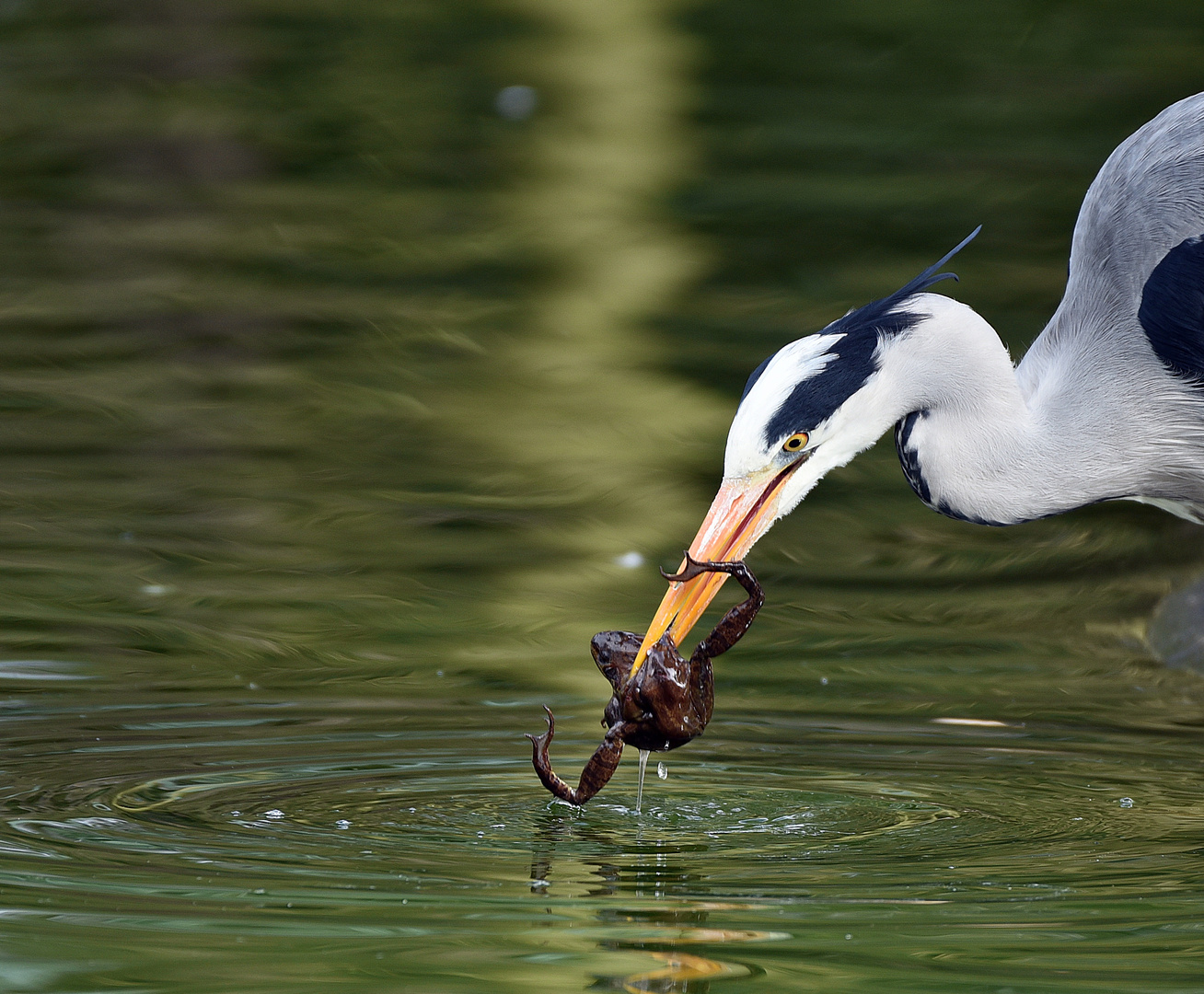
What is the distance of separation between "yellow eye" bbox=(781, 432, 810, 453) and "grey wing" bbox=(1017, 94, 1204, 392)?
41.1 inches

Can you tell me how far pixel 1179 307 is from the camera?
18.2 ft

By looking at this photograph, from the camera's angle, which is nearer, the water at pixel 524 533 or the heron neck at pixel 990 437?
the water at pixel 524 533

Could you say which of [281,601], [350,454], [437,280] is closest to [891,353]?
[281,601]

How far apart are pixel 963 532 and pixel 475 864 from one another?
15.9 feet

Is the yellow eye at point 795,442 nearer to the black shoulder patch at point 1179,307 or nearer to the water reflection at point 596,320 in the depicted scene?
the black shoulder patch at point 1179,307

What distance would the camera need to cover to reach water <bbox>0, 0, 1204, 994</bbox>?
4.21m

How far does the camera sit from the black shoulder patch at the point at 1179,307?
5551mm

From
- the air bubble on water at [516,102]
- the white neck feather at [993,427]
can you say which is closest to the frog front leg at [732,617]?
the white neck feather at [993,427]

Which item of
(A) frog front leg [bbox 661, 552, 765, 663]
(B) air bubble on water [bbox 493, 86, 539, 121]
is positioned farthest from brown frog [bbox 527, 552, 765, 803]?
(B) air bubble on water [bbox 493, 86, 539, 121]

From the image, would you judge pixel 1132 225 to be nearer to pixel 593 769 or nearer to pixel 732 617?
pixel 732 617

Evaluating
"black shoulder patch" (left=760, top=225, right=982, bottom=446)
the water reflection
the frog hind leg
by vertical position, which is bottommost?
the water reflection

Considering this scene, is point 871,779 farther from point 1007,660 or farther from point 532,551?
point 532,551

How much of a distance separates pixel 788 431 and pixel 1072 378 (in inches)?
42.0

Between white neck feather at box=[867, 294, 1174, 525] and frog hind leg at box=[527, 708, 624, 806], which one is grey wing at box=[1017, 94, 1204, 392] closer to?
white neck feather at box=[867, 294, 1174, 525]
